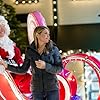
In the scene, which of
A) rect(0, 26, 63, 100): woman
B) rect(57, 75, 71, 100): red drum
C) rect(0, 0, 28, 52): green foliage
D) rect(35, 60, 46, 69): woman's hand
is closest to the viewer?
rect(35, 60, 46, 69): woman's hand

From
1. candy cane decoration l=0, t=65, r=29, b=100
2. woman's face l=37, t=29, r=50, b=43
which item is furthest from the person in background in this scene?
candy cane decoration l=0, t=65, r=29, b=100

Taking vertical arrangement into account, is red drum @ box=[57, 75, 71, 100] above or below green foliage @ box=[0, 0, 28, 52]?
below

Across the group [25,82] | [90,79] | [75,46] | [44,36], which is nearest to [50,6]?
[75,46]

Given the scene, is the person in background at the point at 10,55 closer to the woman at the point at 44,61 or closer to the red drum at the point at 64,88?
the woman at the point at 44,61

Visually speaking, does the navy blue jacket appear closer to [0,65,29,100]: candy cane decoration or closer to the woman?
the woman

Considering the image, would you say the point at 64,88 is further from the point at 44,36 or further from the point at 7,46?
the point at 44,36

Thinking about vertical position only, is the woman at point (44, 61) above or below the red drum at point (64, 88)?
above

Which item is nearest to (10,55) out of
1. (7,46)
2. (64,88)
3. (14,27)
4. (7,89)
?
(7,46)

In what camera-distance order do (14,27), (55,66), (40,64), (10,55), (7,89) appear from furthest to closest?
1. (14,27)
2. (10,55)
3. (55,66)
4. (40,64)
5. (7,89)

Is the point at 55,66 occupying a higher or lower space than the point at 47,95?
higher

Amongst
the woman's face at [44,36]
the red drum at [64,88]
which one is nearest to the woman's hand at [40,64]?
the woman's face at [44,36]

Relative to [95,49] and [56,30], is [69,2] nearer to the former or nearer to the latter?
[56,30]

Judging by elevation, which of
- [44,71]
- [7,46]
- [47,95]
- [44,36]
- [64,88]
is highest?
[44,36]

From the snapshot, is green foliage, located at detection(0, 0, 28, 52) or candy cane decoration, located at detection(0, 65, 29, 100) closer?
candy cane decoration, located at detection(0, 65, 29, 100)
